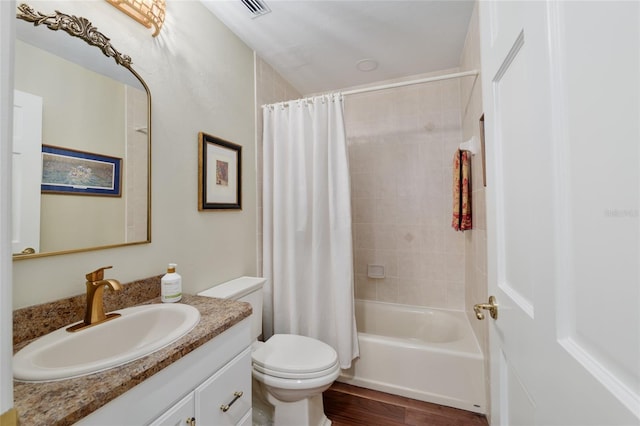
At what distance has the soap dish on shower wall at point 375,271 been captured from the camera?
2.55 meters

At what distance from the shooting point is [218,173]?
1621mm

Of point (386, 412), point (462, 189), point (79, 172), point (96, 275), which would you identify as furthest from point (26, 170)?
point (462, 189)

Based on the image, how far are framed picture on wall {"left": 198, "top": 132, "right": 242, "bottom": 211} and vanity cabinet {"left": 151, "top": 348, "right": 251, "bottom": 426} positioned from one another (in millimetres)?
867

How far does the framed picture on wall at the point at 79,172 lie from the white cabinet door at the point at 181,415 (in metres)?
0.81

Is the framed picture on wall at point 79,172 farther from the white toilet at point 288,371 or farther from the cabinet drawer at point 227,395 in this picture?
the cabinet drawer at point 227,395

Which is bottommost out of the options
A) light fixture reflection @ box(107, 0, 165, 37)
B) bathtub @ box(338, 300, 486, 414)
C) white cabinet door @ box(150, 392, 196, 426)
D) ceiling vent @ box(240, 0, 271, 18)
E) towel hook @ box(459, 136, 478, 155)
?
bathtub @ box(338, 300, 486, 414)

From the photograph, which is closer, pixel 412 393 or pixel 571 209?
pixel 571 209

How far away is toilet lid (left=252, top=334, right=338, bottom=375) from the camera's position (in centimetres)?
133

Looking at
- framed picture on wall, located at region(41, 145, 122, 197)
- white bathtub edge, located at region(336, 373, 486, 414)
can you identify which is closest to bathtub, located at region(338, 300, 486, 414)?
white bathtub edge, located at region(336, 373, 486, 414)

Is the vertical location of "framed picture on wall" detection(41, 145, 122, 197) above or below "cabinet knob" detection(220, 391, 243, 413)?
above

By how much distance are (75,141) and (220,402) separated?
1.08 m

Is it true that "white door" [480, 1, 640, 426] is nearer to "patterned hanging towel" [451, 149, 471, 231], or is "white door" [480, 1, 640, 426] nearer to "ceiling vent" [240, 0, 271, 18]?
"patterned hanging towel" [451, 149, 471, 231]

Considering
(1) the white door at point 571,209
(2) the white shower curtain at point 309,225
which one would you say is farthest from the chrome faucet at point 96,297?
(1) the white door at point 571,209

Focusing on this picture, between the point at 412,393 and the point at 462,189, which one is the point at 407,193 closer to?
the point at 462,189
